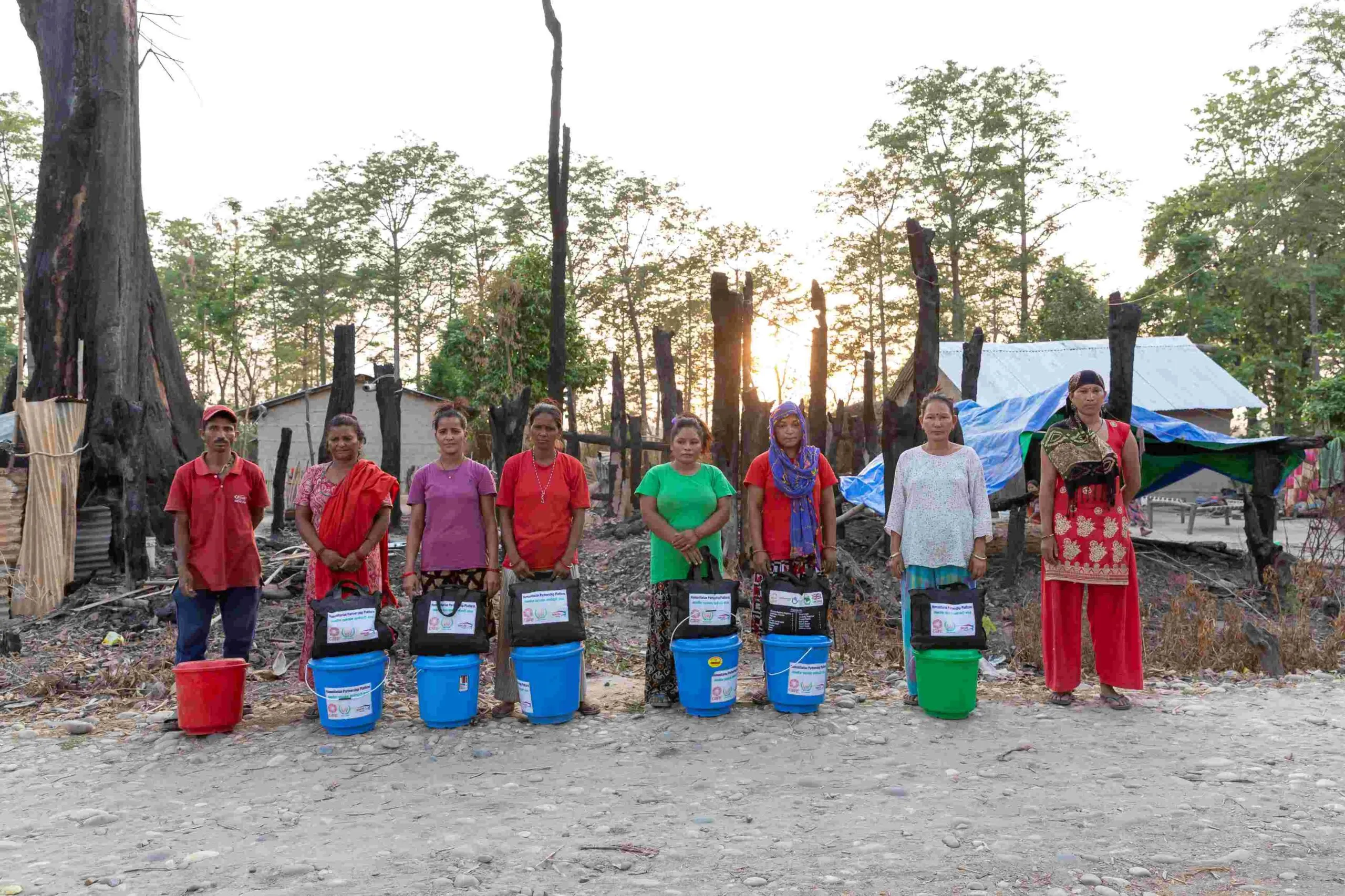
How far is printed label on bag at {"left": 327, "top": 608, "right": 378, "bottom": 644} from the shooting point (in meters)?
4.46

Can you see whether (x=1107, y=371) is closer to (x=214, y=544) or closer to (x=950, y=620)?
(x=950, y=620)

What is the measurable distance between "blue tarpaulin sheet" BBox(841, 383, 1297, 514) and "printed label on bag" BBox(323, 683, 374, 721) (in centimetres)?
617

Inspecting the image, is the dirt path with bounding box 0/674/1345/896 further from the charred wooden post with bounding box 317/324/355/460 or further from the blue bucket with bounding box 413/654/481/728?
the charred wooden post with bounding box 317/324/355/460

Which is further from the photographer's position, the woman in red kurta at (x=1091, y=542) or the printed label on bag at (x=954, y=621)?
the woman in red kurta at (x=1091, y=542)

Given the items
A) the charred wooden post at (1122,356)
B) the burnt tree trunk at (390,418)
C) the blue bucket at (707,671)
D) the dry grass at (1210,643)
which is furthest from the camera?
the burnt tree trunk at (390,418)

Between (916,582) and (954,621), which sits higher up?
(916,582)

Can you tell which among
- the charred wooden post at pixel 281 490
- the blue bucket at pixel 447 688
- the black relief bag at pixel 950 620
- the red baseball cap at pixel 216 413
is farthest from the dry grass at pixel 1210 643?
the charred wooden post at pixel 281 490

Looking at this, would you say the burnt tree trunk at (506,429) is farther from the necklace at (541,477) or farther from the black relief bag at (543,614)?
the black relief bag at (543,614)

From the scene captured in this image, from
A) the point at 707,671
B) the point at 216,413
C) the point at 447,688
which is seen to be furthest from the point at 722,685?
the point at 216,413

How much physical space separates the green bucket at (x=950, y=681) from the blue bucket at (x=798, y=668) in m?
0.53

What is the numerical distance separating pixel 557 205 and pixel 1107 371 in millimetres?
13968

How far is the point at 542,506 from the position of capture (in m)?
4.78

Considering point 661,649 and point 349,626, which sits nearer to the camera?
point 349,626

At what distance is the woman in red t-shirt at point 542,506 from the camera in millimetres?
4773
